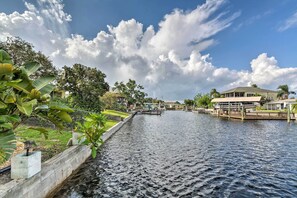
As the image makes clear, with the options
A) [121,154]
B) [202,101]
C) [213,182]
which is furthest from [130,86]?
[213,182]

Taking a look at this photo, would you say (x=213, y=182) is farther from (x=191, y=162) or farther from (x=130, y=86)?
(x=130, y=86)

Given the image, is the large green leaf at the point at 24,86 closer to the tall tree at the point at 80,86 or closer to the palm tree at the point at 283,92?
the tall tree at the point at 80,86

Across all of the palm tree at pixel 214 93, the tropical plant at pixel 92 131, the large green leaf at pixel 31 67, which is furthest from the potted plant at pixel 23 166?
the palm tree at pixel 214 93

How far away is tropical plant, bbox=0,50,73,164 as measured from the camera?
360cm

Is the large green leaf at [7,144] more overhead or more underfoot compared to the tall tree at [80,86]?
more underfoot

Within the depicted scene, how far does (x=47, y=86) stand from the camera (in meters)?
5.19

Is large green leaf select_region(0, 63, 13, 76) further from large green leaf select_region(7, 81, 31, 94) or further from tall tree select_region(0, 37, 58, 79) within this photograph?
tall tree select_region(0, 37, 58, 79)

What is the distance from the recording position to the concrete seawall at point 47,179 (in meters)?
4.33

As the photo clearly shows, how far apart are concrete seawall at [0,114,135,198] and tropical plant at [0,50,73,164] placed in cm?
93

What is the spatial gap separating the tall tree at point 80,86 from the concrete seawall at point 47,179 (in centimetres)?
916

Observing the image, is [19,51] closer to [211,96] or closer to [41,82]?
[41,82]

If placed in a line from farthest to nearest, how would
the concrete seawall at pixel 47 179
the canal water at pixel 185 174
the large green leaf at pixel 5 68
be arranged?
the canal water at pixel 185 174 → the concrete seawall at pixel 47 179 → the large green leaf at pixel 5 68

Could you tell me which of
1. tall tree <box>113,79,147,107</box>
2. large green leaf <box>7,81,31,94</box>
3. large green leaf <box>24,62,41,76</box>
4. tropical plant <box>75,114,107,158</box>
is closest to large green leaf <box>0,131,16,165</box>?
large green leaf <box>7,81,31,94</box>

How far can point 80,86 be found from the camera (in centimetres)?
1703
